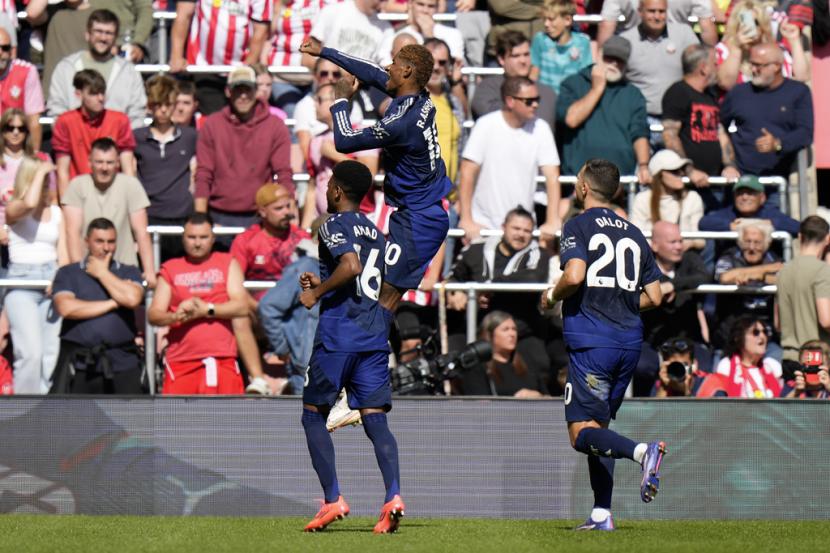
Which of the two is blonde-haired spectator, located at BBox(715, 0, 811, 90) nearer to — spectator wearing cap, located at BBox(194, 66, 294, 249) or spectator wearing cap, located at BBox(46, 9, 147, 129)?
spectator wearing cap, located at BBox(194, 66, 294, 249)

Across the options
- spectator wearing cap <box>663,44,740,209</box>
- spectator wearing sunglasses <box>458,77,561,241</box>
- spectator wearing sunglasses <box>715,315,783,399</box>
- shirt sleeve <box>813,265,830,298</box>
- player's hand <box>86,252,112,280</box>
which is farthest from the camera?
spectator wearing cap <box>663,44,740,209</box>

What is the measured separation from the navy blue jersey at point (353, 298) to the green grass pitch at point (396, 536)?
1.07 meters

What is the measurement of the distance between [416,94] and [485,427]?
271 cm

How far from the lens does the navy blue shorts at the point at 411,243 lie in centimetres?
885

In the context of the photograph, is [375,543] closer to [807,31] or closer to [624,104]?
[624,104]

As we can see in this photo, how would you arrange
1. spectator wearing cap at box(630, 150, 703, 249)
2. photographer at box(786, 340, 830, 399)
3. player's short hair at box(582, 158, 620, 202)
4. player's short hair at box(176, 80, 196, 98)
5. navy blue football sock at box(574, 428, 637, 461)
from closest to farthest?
1. navy blue football sock at box(574, 428, 637, 461)
2. player's short hair at box(582, 158, 620, 202)
3. photographer at box(786, 340, 830, 399)
4. spectator wearing cap at box(630, 150, 703, 249)
5. player's short hair at box(176, 80, 196, 98)

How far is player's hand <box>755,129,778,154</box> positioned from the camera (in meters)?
14.3

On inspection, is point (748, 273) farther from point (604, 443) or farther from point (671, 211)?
point (604, 443)

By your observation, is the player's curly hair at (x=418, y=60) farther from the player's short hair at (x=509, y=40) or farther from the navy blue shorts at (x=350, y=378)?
the player's short hair at (x=509, y=40)

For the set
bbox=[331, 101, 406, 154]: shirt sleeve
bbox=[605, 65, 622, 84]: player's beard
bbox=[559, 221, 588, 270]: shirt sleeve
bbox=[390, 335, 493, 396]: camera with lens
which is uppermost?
bbox=[605, 65, 622, 84]: player's beard

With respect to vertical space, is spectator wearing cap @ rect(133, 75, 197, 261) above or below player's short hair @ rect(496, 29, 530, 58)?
below

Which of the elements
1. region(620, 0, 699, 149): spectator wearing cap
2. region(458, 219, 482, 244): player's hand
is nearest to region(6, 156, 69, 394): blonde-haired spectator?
region(458, 219, 482, 244): player's hand

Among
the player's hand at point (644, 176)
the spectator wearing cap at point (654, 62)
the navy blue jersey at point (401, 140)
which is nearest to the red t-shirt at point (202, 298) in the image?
the navy blue jersey at point (401, 140)

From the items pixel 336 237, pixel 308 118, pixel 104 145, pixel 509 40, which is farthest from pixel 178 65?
pixel 336 237
